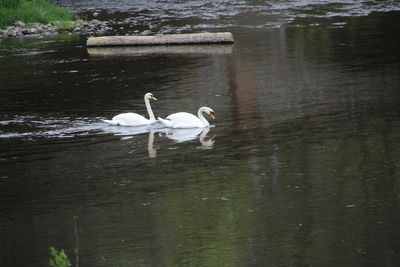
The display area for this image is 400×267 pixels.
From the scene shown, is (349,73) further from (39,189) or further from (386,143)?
(39,189)

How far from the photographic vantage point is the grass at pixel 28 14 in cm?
4512

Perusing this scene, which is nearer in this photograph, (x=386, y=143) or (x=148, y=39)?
(x=386, y=143)

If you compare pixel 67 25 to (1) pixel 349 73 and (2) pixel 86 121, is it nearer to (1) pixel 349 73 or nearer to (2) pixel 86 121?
(1) pixel 349 73

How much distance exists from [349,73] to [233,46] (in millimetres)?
8987

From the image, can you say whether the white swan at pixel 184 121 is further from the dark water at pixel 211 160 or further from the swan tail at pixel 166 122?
the dark water at pixel 211 160

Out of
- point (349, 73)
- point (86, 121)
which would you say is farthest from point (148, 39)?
point (86, 121)

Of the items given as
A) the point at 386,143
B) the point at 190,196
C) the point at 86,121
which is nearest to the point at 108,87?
the point at 86,121

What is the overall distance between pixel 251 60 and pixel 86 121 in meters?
10.8

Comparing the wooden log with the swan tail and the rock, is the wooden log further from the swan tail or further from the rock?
the swan tail

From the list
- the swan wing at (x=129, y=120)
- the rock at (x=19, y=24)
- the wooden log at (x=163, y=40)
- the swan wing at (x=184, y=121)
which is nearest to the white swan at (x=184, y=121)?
the swan wing at (x=184, y=121)

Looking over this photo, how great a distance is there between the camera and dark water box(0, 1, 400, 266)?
12406 millimetres

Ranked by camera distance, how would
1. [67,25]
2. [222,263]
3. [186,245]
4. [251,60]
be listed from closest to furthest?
[222,263] < [186,245] < [251,60] < [67,25]

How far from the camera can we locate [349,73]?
2738 centimetres

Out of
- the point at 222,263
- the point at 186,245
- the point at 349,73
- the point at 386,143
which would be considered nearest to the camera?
the point at 222,263
